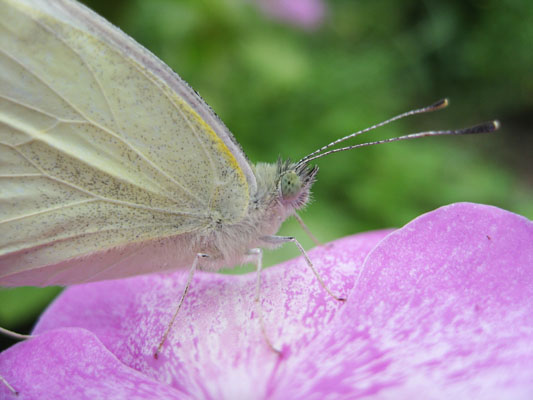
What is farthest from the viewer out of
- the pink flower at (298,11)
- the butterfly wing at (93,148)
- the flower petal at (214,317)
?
the pink flower at (298,11)

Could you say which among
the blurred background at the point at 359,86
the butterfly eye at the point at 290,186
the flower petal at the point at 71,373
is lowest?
the flower petal at the point at 71,373

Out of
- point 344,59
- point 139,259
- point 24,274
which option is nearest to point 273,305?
point 139,259

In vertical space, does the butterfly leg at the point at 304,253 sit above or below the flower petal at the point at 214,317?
above

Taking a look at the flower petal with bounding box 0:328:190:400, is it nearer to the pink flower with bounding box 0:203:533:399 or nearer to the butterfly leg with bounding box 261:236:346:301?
the pink flower with bounding box 0:203:533:399

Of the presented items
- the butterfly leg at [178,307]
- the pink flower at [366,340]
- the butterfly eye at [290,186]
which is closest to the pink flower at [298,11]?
the butterfly eye at [290,186]

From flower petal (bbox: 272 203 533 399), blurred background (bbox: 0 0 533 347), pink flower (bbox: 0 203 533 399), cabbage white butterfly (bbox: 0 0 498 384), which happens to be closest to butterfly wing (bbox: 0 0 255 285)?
cabbage white butterfly (bbox: 0 0 498 384)

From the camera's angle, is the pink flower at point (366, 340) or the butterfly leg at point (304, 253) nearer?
the pink flower at point (366, 340)

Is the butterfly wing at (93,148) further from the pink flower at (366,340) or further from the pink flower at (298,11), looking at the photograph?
the pink flower at (298,11)

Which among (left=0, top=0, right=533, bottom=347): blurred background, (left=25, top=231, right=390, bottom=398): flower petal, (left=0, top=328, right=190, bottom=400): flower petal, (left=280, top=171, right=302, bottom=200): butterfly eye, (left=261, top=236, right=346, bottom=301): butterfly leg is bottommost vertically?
(left=0, top=328, right=190, bottom=400): flower petal

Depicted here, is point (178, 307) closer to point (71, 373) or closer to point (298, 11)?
point (71, 373)
